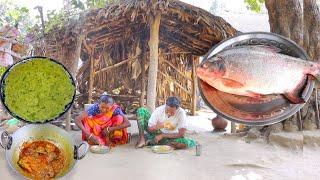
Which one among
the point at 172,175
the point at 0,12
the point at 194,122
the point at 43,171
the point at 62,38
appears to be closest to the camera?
the point at 43,171

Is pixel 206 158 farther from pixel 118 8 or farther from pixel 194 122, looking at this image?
pixel 118 8

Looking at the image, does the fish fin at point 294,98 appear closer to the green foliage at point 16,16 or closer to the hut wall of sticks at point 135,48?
the hut wall of sticks at point 135,48

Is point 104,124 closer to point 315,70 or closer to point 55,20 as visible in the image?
point 55,20

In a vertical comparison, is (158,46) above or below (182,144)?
above

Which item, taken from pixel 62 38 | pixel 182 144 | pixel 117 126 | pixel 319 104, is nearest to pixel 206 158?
pixel 182 144

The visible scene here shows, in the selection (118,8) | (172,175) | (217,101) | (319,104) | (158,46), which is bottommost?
(172,175)

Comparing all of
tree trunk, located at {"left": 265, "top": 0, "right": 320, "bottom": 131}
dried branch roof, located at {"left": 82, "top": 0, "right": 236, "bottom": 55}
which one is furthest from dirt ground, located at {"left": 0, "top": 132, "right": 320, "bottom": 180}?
tree trunk, located at {"left": 265, "top": 0, "right": 320, "bottom": 131}

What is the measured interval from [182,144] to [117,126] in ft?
1.64

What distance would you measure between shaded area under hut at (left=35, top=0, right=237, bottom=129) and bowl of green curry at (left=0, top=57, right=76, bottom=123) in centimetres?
77

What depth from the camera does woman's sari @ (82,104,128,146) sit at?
2783 mm

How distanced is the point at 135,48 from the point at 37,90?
1.49m

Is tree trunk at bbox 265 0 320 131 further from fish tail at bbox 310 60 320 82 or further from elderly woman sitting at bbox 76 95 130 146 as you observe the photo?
elderly woman sitting at bbox 76 95 130 146

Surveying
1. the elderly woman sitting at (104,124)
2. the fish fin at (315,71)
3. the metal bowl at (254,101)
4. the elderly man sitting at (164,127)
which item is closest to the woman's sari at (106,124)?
the elderly woman sitting at (104,124)

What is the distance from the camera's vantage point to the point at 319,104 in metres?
2.60
